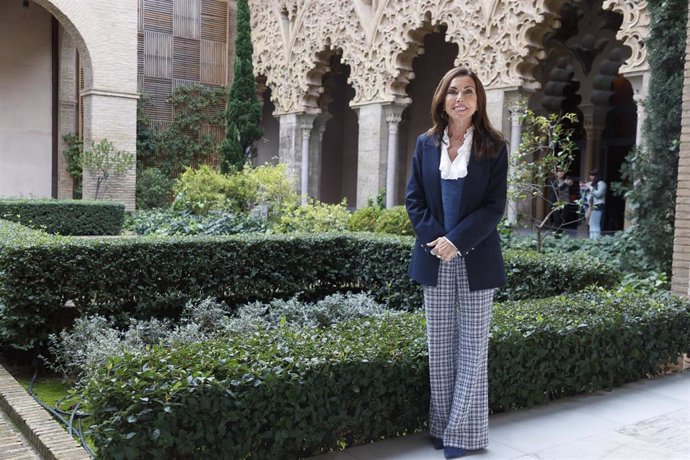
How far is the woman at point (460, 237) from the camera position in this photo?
115 inches

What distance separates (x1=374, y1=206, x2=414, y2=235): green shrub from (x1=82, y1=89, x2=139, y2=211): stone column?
35.7 ft

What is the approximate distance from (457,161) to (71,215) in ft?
42.7

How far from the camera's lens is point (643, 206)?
8812mm

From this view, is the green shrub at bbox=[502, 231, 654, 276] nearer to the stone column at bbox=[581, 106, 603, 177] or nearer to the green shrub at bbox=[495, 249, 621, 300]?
the green shrub at bbox=[495, 249, 621, 300]

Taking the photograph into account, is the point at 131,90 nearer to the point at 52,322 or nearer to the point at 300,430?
the point at 52,322

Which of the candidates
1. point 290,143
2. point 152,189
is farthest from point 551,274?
point 152,189

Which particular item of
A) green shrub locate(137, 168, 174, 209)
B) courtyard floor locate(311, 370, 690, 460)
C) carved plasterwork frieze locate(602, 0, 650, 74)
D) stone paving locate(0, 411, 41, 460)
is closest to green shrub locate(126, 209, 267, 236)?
green shrub locate(137, 168, 174, 209)

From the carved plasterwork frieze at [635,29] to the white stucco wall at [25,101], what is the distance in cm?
1788

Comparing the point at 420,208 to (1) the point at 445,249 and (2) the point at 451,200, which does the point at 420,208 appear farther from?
(1) the point at 445,249

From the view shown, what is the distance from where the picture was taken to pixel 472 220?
287 cm

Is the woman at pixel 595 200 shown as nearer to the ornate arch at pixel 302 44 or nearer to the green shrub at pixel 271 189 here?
the green shrub at pixel 271 189

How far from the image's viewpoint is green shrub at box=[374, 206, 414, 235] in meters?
9.27

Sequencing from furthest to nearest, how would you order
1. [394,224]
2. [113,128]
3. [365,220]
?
1. [113,128]
2. [365,220]
3. [394,224]

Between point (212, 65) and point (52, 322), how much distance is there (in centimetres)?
1758
